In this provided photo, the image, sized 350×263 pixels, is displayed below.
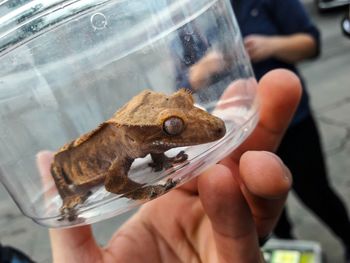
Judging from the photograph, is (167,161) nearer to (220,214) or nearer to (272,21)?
(220,214)

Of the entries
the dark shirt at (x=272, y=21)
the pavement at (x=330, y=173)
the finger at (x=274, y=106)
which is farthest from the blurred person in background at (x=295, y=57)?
the finger at (x=274, y=106)

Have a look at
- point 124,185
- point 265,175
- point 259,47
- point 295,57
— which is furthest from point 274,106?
point 295,57

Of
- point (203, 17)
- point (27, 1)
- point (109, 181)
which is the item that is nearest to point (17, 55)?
point (27, 1)

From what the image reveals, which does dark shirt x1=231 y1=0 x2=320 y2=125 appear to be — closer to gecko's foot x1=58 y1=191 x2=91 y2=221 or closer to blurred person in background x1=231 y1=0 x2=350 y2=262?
blurred person in background x1=231 y1=0 x2=350 y2=262

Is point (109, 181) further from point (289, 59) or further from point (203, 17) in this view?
point (289, 59)

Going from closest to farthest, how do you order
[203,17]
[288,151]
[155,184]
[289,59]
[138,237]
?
[155,184] < [203,17] < [138,237] < [289,59] < [288,151]

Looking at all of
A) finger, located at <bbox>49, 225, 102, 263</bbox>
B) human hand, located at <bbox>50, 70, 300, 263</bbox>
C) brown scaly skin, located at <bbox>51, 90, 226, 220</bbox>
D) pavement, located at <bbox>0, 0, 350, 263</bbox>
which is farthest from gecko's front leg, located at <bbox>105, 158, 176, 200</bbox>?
pavement, located at <bbox>0, 0, 350, 263</bbox>

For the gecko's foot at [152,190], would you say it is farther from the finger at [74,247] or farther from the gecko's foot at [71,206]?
the finger at [74,247]
